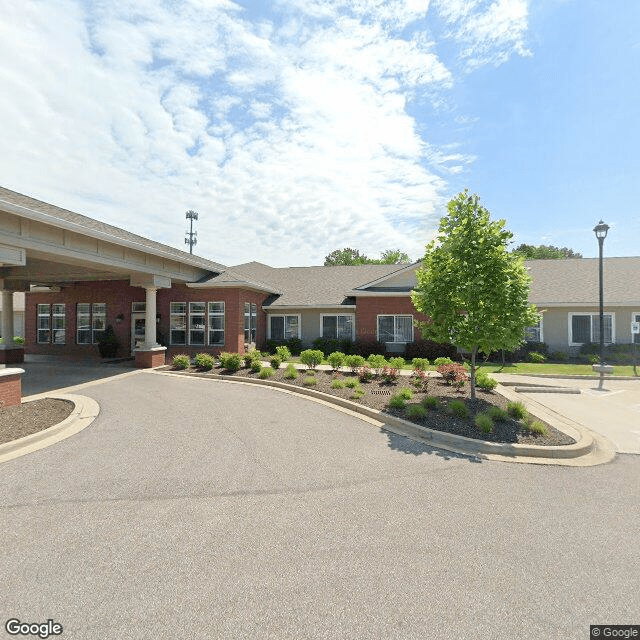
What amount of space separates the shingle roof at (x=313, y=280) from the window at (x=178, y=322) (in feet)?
17.4

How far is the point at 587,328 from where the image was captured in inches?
826

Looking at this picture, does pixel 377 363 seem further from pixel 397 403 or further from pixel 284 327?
pixel 284 327

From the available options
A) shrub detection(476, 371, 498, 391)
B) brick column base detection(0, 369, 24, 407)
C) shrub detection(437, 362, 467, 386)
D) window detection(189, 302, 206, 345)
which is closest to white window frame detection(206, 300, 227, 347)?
window detection(189, 302, 206, 345)

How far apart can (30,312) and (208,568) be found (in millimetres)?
25678

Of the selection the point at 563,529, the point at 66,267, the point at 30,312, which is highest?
the point at 66,267

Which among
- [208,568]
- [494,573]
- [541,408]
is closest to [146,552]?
[208,568]

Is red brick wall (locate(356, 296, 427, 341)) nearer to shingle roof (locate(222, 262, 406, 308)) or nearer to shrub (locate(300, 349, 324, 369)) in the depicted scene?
shingle roof (locate(222, 262, 406, 308))

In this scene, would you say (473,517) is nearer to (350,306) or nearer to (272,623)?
(272,623)

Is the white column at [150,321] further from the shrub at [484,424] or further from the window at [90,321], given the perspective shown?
the shrub at [484,424]

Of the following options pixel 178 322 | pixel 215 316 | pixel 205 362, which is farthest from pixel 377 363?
pixel 178 322

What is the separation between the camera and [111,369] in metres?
A: 16.7

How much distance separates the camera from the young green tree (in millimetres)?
9234

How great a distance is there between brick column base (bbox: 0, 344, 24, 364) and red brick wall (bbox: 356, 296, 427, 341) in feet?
58.1

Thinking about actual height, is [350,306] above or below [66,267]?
below
